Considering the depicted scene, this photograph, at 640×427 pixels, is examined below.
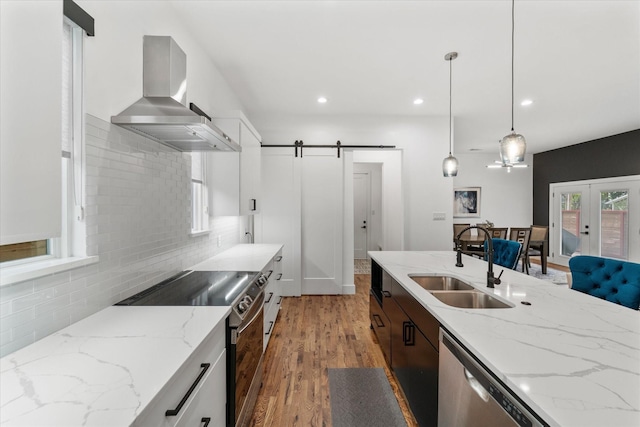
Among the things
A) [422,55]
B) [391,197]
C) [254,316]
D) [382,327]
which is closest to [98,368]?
[254,316]

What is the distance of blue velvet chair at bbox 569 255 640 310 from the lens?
161 cm

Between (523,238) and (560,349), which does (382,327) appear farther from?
(523,238)

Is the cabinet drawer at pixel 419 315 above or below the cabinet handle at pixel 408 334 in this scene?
above

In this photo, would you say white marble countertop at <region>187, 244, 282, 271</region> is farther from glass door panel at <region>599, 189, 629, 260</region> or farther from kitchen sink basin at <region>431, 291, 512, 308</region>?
glass door panel at <region>599, 189, 629, 260</region>

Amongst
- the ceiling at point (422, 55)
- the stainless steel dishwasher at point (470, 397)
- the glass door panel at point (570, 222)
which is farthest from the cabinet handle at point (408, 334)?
the glass door panel at point (570, 222)

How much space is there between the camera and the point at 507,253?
284 centimetres

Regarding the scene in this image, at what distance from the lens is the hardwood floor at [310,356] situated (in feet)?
6.28

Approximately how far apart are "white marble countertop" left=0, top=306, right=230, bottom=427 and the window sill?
242mm

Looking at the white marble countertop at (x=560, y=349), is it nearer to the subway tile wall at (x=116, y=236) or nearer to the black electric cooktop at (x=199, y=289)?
the black electric cooktop at (x=199, y=289)

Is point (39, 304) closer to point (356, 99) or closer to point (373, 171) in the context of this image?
point (356, 99)

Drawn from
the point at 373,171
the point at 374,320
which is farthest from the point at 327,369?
the point at 373,171

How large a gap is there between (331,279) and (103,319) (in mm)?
3484

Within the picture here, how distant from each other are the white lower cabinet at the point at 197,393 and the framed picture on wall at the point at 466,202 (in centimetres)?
751

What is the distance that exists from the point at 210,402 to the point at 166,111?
4.67 ft
